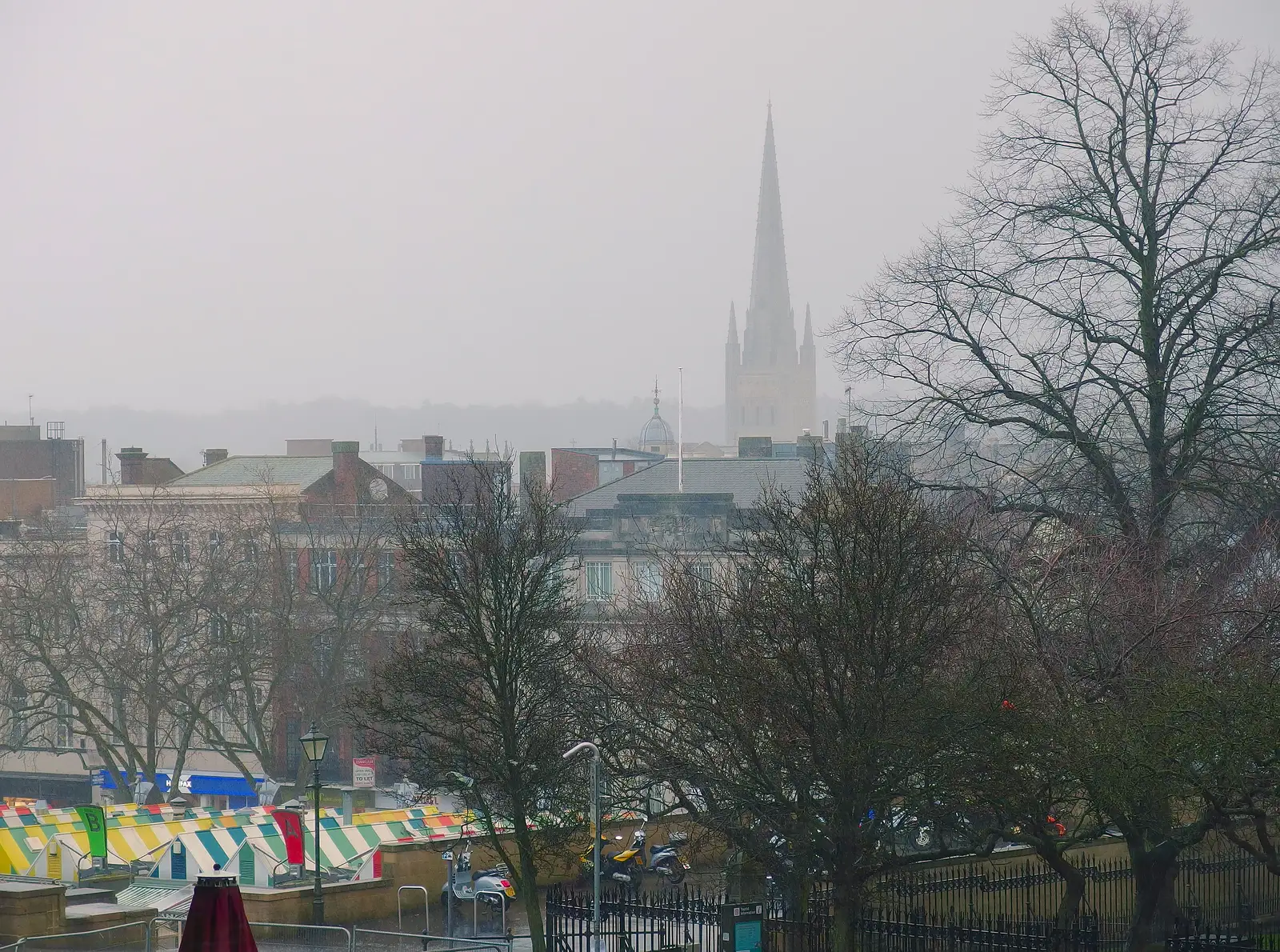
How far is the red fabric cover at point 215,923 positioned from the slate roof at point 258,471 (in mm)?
60399

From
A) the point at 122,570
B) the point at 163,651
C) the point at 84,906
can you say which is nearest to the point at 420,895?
the point at 84,906

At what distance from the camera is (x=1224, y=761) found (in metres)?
17.5

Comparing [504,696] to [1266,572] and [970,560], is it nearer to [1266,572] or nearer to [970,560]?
[970,560]

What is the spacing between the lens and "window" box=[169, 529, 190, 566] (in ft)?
205

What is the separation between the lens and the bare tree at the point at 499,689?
25.3 metres

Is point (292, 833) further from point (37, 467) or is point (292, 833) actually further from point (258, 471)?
point (37, 467)

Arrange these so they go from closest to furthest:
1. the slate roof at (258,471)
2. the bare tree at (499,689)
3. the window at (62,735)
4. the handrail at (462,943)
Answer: the handrail at (462,943) → the bare tree at (499,689) → the window at (62,735) → the slate roof at (258,471)

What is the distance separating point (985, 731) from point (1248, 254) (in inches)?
325

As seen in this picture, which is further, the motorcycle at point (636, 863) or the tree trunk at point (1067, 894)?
the motorcycle at point (636, 863)

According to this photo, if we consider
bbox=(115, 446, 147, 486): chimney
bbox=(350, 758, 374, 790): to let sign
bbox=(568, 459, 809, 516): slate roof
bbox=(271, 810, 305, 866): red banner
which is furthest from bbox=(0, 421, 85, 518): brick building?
bbox=(271, 810, 305, 866): red banner

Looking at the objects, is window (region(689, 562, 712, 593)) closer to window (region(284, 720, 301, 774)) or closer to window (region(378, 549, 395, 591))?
window (region(378, 549, 395, 591))

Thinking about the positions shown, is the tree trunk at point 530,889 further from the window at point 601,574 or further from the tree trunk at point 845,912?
the window at point 601,574

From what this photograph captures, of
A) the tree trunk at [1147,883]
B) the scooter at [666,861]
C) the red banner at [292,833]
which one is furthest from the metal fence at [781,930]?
the red banner at [292,833]

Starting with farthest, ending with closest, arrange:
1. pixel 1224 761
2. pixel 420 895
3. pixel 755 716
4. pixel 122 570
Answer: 1. pixel 122 570
2. pixel 420 895
3. pixel 755 716
4. pixel 1224 761
